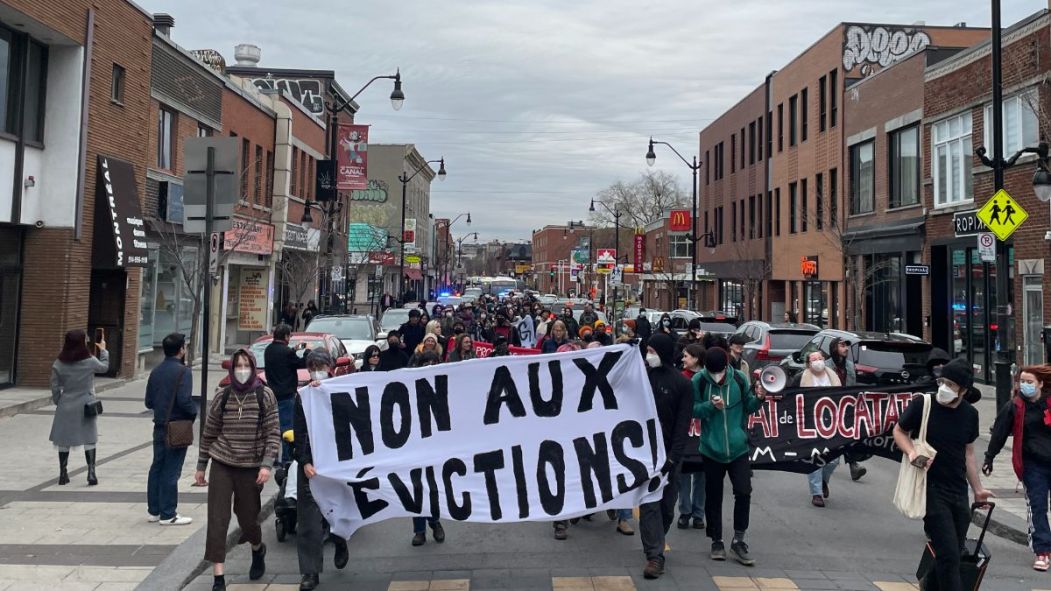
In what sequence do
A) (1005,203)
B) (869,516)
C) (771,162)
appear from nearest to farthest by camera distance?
1. (869,516)
2. (1005,203)
3. (771,162)

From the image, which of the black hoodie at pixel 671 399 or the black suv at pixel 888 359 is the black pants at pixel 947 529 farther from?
the black suv at pixel 888 359

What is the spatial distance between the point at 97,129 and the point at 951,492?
17.4m

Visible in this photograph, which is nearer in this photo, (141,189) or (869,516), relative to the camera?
(869,516)

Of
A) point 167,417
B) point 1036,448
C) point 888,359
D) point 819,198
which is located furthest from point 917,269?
point 167,417

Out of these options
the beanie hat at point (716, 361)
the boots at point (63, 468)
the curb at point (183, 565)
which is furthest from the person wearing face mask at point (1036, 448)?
the boots at point (63, 468)

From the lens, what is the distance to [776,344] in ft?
58.1

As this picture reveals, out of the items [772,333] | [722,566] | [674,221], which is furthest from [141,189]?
[674,221]

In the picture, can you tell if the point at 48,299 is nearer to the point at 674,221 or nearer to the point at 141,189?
the point at 141,189

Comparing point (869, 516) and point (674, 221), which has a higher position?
point (674, 221)

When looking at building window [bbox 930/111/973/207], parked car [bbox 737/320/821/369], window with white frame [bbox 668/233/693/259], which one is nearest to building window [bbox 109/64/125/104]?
parked car [bbox 737/320/821/369]

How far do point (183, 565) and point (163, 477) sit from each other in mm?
1346

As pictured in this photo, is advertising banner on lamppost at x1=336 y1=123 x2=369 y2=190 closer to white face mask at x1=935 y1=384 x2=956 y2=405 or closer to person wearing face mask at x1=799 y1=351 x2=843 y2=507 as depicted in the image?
person wearing face mask at x1=799 y1=351 x2=843 y2=507

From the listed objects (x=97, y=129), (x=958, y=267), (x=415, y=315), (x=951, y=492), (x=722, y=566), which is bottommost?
(x=722, y=566)

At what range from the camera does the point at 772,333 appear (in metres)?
17.9
